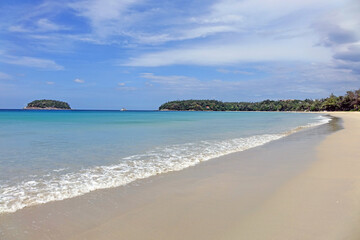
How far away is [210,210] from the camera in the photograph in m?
4.04

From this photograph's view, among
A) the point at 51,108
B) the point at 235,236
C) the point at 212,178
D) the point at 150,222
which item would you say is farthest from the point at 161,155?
the point at 51,108

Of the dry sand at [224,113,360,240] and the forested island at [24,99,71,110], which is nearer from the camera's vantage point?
the dry sand at [224,113,360,240]

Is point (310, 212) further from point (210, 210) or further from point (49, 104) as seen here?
point (49, 104)

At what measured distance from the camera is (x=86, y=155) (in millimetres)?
9305

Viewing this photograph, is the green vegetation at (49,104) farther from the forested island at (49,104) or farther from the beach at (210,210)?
the beach at (210,210)

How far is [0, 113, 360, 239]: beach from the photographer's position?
3.31m

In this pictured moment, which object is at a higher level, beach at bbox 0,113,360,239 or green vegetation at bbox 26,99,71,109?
green vegetation at bbox 26,99,71,109

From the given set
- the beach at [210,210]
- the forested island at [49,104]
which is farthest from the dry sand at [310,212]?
the forested island at [49,104]

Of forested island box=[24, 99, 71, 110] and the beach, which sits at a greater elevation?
forested island box=[24, 99, 71, 110]

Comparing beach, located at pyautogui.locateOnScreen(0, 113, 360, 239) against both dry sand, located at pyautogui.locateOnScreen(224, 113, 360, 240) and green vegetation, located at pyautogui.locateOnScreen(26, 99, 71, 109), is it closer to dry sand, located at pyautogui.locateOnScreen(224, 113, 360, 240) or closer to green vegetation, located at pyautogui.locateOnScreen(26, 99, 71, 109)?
dry sand, located at pyautogui.locateOnScreen(224, 113, 360, 240)

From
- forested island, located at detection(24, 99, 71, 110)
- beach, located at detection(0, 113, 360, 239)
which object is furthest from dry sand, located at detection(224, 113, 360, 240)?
forested island, located at detection(24, 99, 71, 110)

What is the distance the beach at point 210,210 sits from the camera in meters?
3.31

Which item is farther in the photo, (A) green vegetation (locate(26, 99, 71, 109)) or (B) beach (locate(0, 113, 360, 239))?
(A) green vegetation (locate(26, 99, 71, 109))

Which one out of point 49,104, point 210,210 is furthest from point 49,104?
point 210,210
